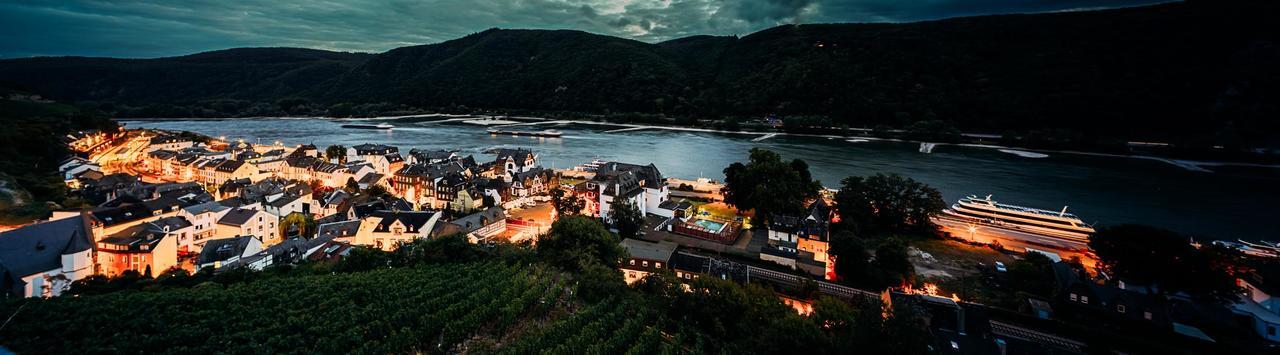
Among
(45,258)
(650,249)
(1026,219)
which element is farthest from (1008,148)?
(45,258)

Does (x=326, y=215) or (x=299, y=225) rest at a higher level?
(x=299, y=225)

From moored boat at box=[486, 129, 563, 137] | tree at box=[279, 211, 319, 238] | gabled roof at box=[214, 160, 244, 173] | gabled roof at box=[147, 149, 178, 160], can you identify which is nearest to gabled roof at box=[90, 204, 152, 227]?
tree at box=[279, 211, 319, 238]

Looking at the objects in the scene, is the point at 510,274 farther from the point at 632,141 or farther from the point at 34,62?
the point at 34,62

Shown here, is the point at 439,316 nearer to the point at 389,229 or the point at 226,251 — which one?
the point at 389,229

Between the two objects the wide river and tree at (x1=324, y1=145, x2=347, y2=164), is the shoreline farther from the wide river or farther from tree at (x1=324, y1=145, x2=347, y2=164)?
tree at (x1=324, y1=145, x2=347, y2=164)

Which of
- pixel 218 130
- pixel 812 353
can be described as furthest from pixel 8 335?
pixel 218 130

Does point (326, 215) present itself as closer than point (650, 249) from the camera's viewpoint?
No

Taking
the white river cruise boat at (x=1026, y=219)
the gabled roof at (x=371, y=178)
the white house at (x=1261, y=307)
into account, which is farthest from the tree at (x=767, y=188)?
the gabled roof at (x=371, y=178)
